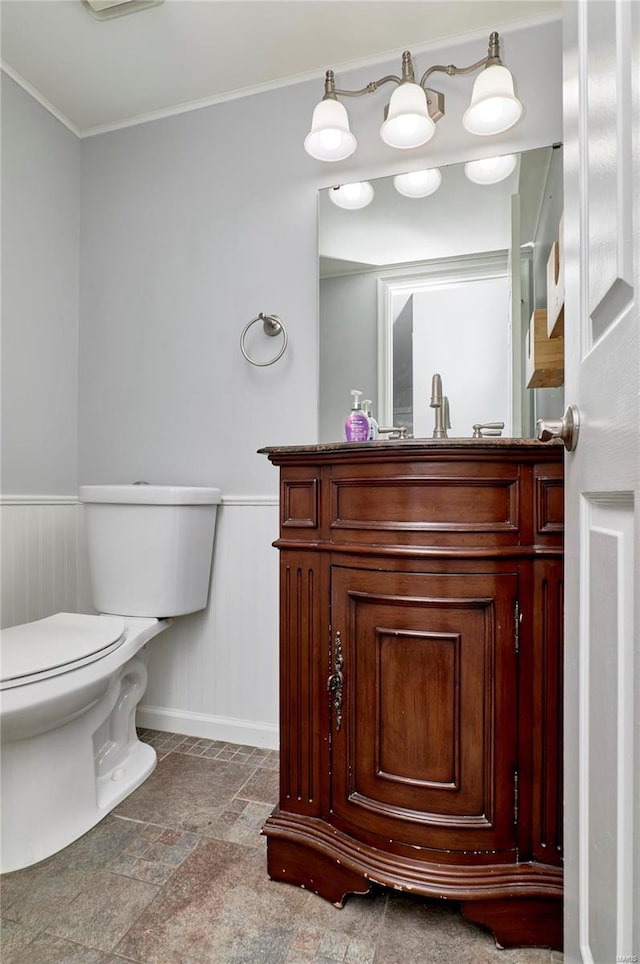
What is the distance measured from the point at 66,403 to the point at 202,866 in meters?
1.56

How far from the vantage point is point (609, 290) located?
473mm

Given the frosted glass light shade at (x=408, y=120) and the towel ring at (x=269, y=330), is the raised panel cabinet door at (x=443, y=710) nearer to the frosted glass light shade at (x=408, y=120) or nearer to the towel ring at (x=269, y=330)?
the towel ring at (x=269, y=330)

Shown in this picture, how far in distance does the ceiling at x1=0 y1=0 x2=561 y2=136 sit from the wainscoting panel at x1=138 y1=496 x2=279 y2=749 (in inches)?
55.1

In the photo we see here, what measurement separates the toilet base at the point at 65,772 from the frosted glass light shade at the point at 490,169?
1.65 m

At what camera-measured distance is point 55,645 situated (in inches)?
51.5

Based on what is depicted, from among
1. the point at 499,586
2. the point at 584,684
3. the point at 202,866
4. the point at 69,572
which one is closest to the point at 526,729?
the point at 499,586

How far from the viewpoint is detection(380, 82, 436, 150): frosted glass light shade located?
1.49 meters

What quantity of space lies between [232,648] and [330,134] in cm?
164

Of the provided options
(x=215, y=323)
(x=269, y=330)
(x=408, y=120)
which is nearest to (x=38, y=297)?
(x=215, y=323)

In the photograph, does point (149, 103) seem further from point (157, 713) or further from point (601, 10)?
point (157, 713)

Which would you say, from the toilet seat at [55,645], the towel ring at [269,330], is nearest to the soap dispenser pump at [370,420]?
the towel ring at [269,330]

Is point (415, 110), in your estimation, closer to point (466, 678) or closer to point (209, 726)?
point (466, 678)

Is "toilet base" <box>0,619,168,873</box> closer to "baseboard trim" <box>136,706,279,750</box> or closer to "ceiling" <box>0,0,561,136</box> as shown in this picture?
"baseboard trim" <box>136,706,279,750</box>

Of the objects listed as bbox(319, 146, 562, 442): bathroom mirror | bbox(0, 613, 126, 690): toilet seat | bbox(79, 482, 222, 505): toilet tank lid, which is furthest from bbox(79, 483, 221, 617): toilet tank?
bbox(319, 146, 562, 442): bathroom mirror
